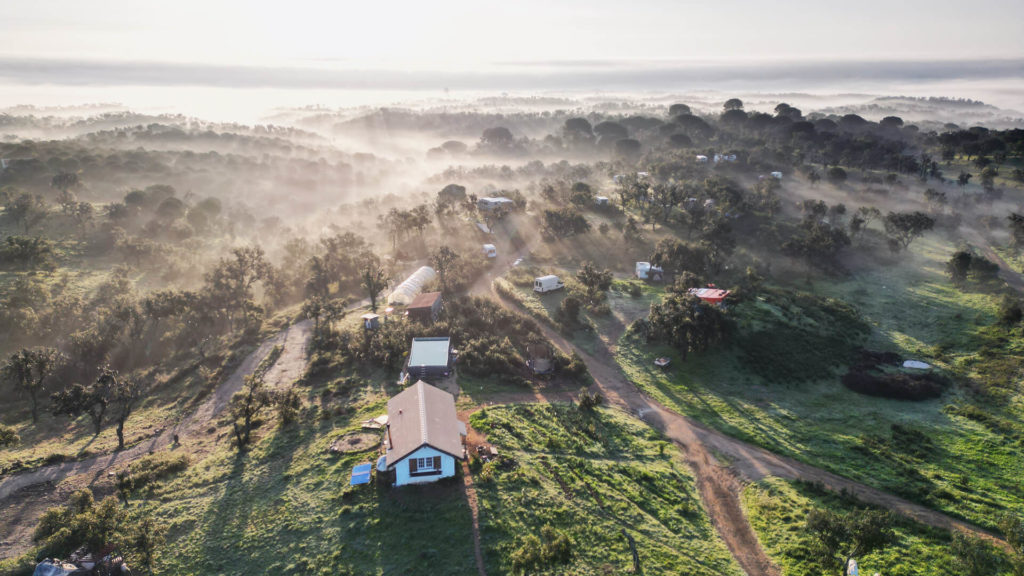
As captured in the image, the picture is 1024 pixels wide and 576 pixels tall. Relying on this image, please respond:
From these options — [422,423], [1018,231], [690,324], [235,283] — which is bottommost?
[422,423]

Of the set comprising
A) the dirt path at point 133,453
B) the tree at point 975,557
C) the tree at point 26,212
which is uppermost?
the tree at point 26,212

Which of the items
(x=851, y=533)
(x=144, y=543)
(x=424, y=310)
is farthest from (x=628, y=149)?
(x=144, y=543)

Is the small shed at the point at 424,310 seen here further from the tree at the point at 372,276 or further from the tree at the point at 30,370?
the tree at the point at 30,370

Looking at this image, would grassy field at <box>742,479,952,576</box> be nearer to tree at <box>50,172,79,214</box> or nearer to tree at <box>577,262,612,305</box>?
tree at <box>577,262,612,305</box>

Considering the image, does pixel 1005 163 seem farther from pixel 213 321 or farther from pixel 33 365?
pixel 33 365

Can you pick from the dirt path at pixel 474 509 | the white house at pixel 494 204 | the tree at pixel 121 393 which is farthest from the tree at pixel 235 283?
the dirt path at pixel 474 509

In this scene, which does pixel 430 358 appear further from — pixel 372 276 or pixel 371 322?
pixel 372 276

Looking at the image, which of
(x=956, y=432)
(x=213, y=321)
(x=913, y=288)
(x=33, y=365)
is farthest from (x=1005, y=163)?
(x=33, y=365)

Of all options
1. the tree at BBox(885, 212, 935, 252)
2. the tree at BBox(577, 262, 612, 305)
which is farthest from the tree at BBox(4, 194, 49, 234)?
the tree at BBox(885, 212, 935, 252)
